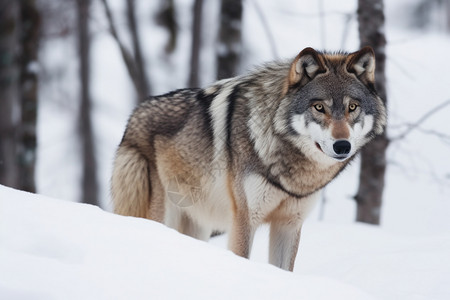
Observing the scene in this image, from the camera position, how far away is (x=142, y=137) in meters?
5.05

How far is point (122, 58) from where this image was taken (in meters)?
10.5

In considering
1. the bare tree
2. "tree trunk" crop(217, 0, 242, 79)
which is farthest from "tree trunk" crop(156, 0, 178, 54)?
"tree trunk" crop(217, 0, 242, 79)

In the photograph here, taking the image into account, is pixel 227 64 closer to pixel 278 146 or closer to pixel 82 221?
pixel 278 146

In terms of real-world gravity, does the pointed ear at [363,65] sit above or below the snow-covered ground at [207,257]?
above

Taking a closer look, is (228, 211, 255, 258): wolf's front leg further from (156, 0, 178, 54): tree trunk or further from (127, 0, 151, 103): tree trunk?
(156, 0, 178, 54): tree trunk

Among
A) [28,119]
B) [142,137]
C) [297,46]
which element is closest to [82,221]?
[142,137]

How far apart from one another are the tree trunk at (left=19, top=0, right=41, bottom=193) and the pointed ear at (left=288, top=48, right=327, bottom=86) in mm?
5581

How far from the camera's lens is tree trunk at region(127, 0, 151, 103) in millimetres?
10594

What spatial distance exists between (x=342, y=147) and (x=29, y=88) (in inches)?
242

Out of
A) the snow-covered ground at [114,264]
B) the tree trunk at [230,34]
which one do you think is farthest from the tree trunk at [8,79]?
the snow-covered ground at [114,264]

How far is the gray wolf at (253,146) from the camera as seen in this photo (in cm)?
404

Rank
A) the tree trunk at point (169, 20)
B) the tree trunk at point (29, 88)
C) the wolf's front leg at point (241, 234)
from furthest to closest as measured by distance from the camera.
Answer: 1. the tree trunk at point (169, 20)
2. the tree trunk at point (29, 88)
3. the wolf's front leg at point (241, 234)

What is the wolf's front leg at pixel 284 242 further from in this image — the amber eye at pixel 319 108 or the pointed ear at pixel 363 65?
the pointed ear at pixel 363 65

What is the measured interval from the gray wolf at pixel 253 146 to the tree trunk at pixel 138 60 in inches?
204
